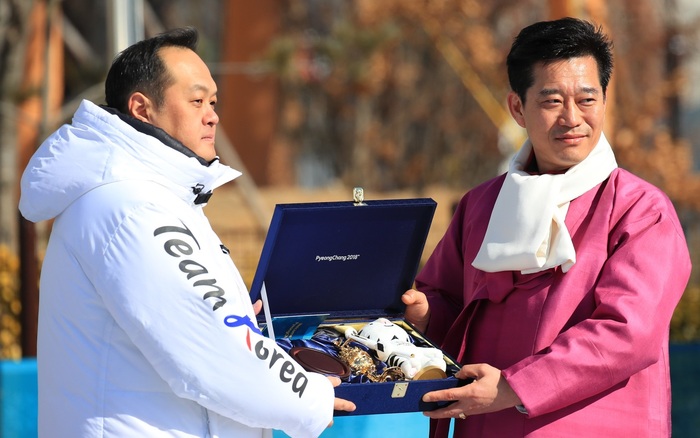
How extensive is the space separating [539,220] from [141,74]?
115 centimetres

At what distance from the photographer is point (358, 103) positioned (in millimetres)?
12594

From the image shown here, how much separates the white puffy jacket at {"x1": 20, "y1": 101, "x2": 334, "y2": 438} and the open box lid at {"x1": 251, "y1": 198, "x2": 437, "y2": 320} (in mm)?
476

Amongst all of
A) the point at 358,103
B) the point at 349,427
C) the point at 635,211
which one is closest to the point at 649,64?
the point at 358,103

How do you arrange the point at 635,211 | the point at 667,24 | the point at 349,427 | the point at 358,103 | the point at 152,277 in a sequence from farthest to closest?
the point at 358,103 → the point at 667,24 → the point at 349,427 → the point at 635,211 → the point at 152,277

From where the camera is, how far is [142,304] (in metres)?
2.49

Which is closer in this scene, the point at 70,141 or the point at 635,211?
the point at 70,141

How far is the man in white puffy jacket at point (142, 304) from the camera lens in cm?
251

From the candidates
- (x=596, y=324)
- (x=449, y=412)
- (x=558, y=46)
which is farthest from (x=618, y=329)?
(x=558, y=46)

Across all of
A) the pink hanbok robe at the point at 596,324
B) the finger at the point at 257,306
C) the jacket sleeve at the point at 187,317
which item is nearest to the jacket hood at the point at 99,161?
the jacket sleeve at the point at 187,317

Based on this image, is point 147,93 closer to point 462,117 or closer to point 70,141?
point 70,141

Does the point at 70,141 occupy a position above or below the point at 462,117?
above

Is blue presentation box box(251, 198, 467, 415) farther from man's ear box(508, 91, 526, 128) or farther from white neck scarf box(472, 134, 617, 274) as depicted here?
man's ear box(508, 91, 526, 128)

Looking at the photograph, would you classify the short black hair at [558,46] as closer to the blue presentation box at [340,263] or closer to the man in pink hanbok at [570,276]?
the man in pink hanbok at [570,276]

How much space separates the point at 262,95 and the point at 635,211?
882cm
